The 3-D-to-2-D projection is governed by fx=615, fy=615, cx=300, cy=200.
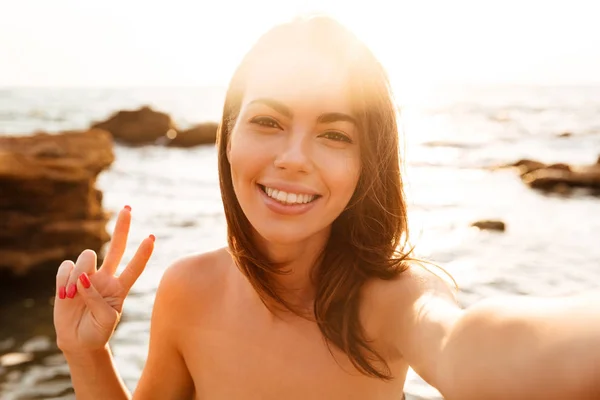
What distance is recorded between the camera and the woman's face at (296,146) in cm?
190

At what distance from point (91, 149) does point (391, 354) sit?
20.2 ft

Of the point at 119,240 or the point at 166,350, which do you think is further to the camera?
the point at 166,350

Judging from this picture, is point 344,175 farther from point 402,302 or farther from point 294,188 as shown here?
point 402,302

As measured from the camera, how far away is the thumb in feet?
6.75

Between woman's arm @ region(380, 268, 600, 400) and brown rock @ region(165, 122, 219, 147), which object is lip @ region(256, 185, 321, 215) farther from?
brown rock @ region(165, 122, 219, 147)

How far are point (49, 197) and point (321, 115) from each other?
19.8 feet

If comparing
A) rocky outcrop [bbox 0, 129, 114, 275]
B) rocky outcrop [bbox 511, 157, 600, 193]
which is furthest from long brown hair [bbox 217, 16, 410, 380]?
rocky outcrop [bbox 511, 157, 600, 193]

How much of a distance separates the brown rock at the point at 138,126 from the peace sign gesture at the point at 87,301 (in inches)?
998

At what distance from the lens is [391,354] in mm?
2090

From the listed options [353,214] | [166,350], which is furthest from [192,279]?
[353,214]

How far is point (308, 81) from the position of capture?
74.9 inches

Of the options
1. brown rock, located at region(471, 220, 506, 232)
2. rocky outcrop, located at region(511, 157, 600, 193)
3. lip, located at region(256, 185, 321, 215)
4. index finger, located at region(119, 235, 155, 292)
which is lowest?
rocky outcrop, located at region(511, 157, 600, 193)

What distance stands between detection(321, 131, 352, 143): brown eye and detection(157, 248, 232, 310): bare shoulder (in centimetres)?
86

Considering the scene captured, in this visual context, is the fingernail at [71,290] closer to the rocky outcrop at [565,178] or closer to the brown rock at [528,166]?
the rocky outcrop at [565,178]
